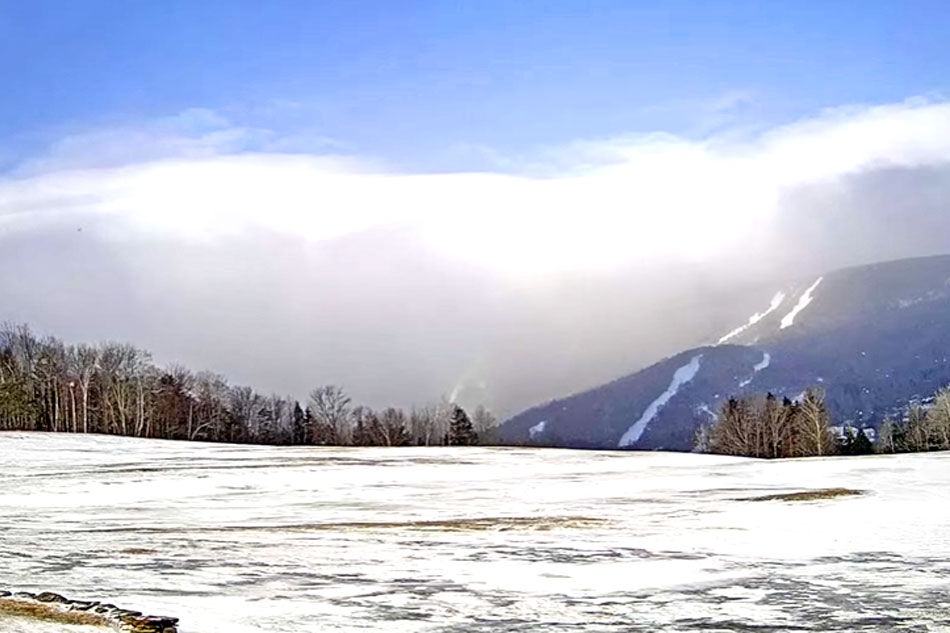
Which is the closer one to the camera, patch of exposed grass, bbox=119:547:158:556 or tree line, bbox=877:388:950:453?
patch of exposed grass, bbox=119:547:158:556

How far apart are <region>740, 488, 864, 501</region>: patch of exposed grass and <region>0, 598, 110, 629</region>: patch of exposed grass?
27080 millimetres

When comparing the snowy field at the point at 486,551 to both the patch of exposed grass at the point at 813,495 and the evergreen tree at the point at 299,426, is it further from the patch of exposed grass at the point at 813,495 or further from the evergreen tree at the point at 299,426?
the evergreen tree at the point at 299,426

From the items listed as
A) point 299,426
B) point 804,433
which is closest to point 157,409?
point 299,426

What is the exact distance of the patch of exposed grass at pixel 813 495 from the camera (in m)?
36.1

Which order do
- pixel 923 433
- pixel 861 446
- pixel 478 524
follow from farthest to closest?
pixel 923 433, pixel 861 446, pixel 478 524

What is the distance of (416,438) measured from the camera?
158250 mm

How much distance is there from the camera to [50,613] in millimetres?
14508

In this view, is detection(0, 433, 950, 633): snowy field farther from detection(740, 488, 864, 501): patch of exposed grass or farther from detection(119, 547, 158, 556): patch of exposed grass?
detection(740, 488, 864, 501): patch of exposed grass

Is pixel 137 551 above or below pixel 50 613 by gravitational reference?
below

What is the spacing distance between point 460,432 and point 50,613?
11922 cm

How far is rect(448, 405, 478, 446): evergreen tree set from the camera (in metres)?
132

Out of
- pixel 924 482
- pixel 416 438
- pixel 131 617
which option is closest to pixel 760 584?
pixel 131 617

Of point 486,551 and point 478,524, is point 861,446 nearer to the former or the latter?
point 478,524

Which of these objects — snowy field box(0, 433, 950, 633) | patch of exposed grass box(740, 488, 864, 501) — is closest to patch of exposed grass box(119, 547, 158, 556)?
snowy field box(0, 433, 950, 633)
